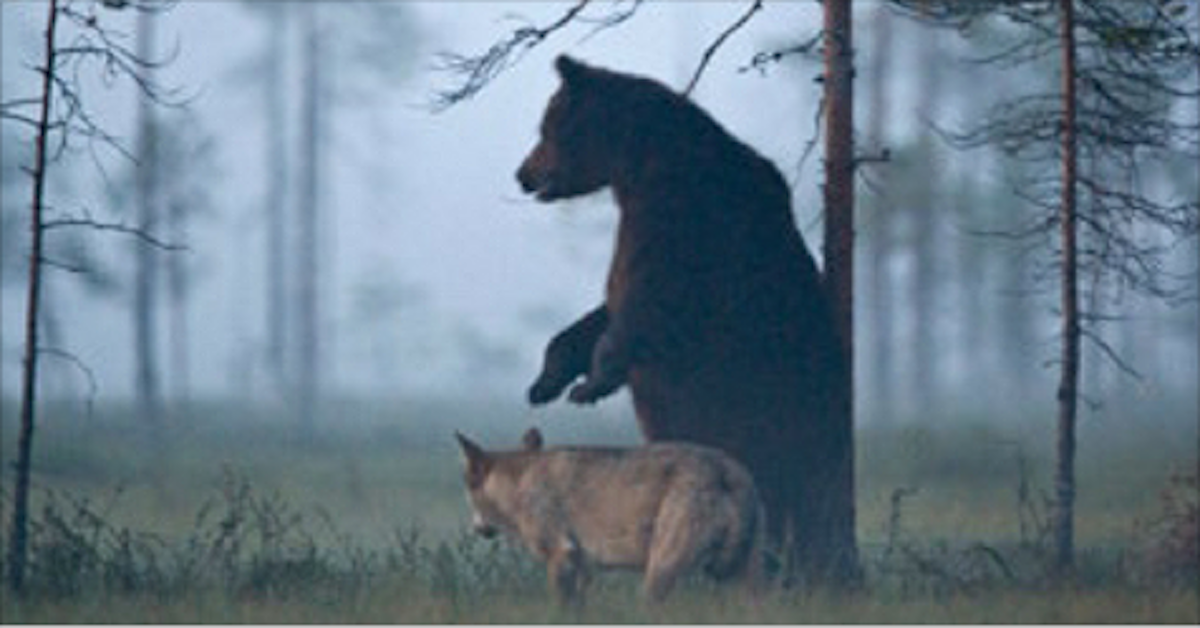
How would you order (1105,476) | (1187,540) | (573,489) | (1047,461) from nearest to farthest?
(573,489) → (1187,540) → (1105,476) → (1047,461)

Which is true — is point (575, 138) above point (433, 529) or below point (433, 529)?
above

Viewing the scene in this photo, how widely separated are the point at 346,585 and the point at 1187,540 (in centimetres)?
510

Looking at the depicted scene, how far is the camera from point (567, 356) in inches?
437

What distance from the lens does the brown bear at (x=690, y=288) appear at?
10.8 meters

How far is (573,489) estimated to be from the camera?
10.1 meters

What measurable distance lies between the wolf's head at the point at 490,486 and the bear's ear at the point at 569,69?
2156mm

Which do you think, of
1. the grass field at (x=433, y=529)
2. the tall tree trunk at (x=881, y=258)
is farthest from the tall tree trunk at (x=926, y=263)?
the grass field at (x=433, y=529)

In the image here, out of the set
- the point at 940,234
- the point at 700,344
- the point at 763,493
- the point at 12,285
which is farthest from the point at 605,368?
the point at 940,234

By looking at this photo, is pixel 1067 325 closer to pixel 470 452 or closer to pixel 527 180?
pixel 527 180

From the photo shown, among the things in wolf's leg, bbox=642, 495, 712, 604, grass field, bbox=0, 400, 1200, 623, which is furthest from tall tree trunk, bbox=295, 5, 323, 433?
wolf's leg, bbox=642, 495, 712, 604

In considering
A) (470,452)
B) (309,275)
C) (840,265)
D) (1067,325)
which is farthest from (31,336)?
(309,275)

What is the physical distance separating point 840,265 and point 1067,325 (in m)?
1.51

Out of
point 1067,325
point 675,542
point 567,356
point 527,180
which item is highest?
point 527,180

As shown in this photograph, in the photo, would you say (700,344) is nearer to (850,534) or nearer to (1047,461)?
(850,534)
